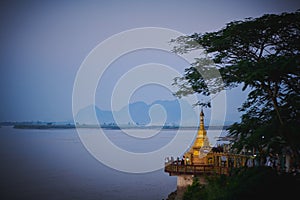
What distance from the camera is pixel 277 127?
8414 millimetres

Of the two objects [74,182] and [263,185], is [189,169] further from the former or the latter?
[74,182]

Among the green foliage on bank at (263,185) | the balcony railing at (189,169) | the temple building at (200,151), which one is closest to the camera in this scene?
the green foliage on bank at (263,185)

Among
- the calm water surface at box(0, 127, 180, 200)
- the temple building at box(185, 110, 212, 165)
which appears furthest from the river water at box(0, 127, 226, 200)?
the temple building at box(185, 110, 212, 165)

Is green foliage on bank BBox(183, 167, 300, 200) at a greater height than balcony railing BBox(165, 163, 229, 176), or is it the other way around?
green foliage on bank BBox(183, 167, 300, 200)

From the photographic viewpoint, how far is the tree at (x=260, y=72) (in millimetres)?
8203

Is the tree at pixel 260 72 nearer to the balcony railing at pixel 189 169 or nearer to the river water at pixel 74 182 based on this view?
the balcony railing at pixel 189 169

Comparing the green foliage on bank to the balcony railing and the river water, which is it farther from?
the river water

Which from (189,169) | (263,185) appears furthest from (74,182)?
(263,185)

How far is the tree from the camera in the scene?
820 centimetres

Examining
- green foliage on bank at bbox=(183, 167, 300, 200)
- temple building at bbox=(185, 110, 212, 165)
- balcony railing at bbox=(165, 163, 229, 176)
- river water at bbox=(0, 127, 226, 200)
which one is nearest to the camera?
green foliage on bank at bbox=(183, 167, 300, 200)

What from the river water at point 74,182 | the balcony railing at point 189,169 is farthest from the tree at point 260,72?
the river water at point 74,182

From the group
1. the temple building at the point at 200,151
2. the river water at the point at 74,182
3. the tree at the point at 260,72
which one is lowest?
the river water at the point at 74,182

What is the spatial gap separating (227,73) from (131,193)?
1181 inches

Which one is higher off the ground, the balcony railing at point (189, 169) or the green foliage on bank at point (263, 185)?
the green foliage on bank at point (263, 185)
